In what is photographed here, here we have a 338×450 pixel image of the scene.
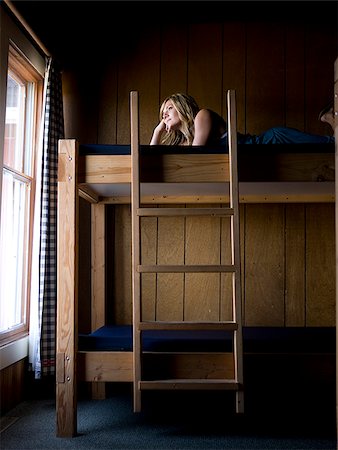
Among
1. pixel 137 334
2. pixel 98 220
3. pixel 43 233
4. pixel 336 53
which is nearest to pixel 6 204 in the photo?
pixel 43 233

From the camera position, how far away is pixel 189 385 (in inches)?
105

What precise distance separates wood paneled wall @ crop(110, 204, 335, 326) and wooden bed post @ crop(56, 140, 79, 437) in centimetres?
134

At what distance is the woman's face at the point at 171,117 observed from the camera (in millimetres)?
3629

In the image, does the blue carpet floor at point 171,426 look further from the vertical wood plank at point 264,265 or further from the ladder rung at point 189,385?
the vertical wood plank at point 264,265

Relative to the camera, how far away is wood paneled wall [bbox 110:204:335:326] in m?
4.12

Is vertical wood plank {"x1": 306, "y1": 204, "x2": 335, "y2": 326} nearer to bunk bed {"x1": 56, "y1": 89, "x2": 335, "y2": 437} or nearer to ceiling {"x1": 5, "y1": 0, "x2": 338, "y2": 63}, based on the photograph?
bunk bed {"x1": 56, "y1": 89, "x2": 335, "y2": 437}

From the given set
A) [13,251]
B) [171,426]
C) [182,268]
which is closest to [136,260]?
[182,268]

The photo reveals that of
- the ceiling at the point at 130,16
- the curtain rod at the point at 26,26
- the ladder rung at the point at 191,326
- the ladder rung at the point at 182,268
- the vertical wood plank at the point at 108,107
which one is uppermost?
the ceiling at the point at 130,16

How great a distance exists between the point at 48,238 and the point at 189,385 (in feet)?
4.97

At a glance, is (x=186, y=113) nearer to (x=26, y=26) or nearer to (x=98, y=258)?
(x=26, y=26)

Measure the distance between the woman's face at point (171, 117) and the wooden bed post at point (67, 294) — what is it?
93cm

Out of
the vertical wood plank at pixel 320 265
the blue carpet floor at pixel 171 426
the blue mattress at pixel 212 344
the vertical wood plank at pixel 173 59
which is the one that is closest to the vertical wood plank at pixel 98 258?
the blue carpet floor at pixel 171 426

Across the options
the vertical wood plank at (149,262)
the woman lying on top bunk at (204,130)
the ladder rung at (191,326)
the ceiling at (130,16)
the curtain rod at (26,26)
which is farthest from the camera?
the vertical wood plank at (149,262)

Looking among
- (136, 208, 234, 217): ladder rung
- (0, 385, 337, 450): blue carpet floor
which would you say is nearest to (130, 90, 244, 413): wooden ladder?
(136, 208, 234, 217): ladder rung
